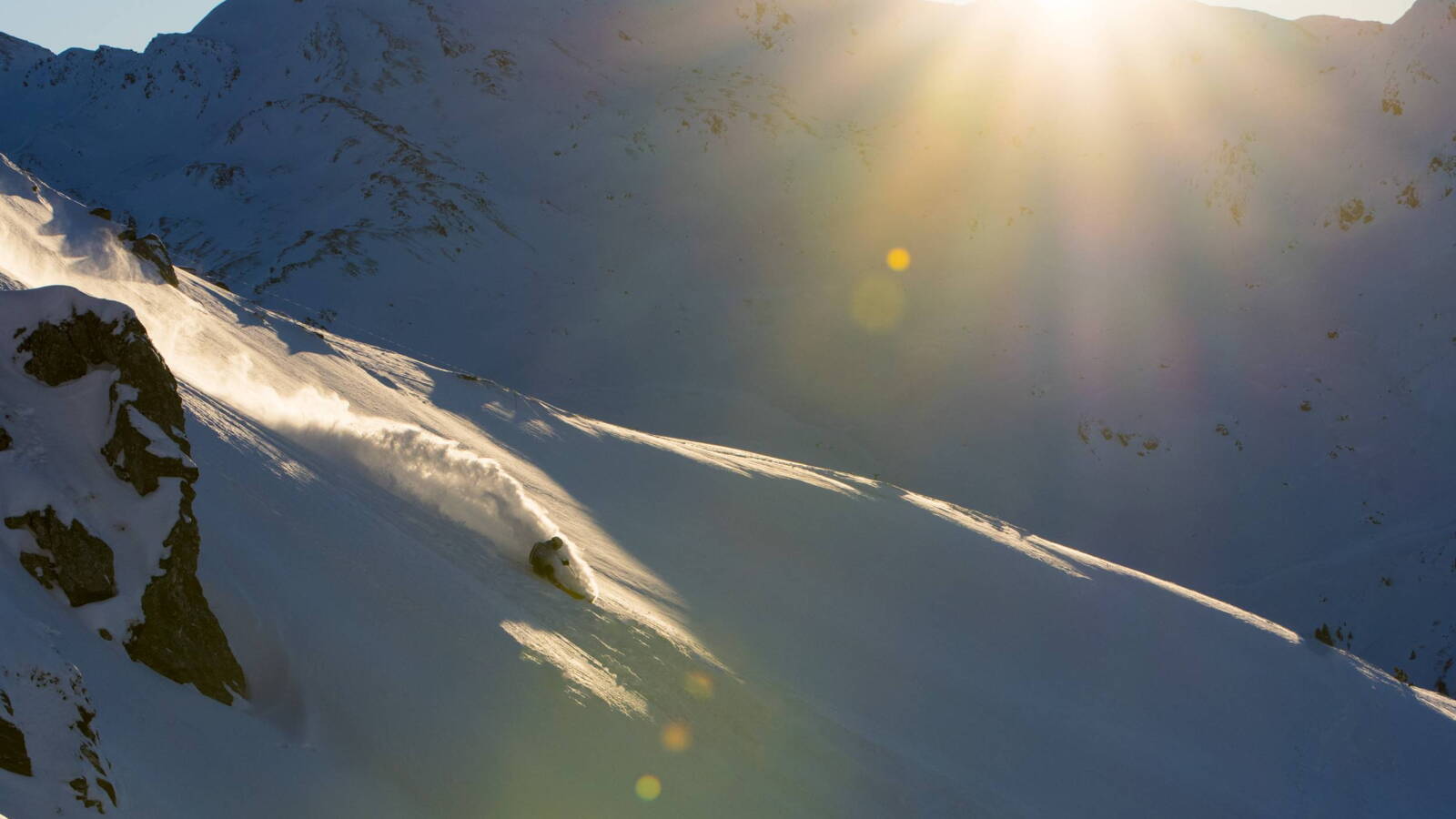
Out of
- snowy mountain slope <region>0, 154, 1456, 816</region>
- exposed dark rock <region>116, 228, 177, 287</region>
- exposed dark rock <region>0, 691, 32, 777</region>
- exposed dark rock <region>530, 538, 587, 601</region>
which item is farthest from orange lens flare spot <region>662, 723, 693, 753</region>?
exposed dark rock <region>116, 228, 177, 287</region>

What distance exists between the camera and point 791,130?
49.0 metres

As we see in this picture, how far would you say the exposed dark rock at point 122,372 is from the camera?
6.84 metres

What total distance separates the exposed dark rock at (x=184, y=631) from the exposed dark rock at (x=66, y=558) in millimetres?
327

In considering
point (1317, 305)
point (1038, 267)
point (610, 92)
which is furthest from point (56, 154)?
point (1317, 305)

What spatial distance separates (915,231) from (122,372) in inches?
1536

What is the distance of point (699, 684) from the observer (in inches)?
388

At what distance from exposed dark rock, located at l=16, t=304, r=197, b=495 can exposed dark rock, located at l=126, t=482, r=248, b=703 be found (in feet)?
1.05

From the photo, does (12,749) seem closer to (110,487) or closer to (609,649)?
(110,487)

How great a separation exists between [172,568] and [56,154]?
171 ft

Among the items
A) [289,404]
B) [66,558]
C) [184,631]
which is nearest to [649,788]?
[184,631]

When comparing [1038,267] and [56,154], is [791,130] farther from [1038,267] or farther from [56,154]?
[56,154]

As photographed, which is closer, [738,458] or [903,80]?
[738,458]

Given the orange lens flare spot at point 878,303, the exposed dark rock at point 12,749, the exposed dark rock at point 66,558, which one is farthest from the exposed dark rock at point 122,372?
the orange lens flare spot at point 878,303

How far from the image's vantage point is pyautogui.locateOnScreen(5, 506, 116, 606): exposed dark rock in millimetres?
6234
